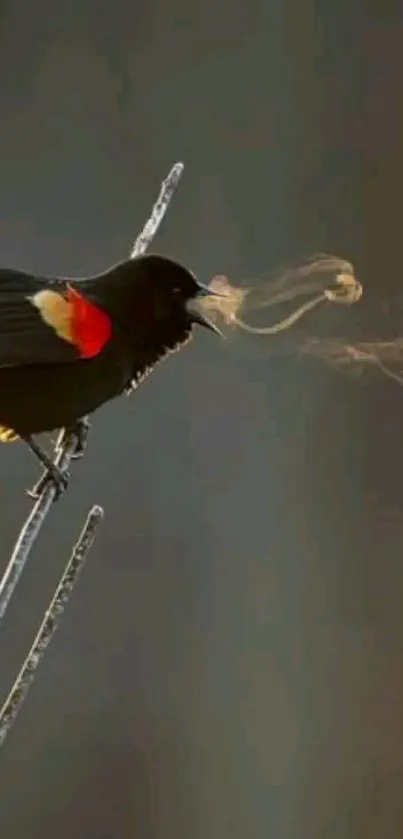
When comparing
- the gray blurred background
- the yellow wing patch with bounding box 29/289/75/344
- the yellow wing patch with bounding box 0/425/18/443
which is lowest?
the gray blurred background

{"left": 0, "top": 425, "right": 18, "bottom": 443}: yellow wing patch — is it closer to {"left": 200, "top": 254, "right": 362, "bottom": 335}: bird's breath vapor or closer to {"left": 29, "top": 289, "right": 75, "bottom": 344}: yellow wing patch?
{"left": 29, "top": 289, "right": 75, "bottom": 344}: yellow wing patch

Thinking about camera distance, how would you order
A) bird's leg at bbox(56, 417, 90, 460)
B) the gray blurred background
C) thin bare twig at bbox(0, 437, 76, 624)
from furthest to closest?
1. the gray blurred background
2. bird's leg at bbox(56, 417, 90, 460)
3. thin bare twig at bbox(0, 437, 76, 624)

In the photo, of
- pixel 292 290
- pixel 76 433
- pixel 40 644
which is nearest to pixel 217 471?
pixel 292 290

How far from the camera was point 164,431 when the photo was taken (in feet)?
3.97

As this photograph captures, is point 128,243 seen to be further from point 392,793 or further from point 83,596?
point 392,793

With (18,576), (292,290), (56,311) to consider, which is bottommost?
(292,290)

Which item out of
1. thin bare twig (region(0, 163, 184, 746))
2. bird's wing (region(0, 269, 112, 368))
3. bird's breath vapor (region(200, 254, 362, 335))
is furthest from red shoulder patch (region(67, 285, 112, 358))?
bird's breath vapor (region(200, 254, 362, 335))

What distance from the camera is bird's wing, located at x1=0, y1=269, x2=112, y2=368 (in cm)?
80

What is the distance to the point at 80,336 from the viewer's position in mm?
825

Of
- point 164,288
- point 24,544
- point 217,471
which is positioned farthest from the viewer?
point 217,471

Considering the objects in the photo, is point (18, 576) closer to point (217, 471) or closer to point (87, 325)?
point (87, 325)

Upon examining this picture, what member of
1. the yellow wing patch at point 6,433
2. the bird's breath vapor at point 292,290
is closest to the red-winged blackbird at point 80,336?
the yellow wing patch at point 6,433

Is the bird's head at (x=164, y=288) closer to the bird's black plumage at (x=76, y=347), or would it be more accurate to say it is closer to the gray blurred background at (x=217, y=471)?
the bird's black plumage at (x=76, y=347)

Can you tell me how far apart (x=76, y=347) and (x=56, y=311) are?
0.03 m
